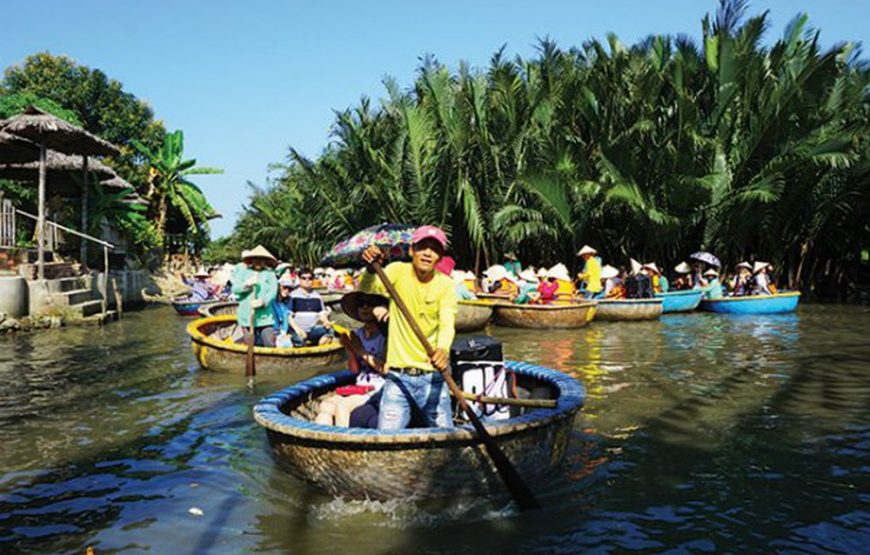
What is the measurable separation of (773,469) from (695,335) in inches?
337

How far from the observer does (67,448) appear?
6.13 metres

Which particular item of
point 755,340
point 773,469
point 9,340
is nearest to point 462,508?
point 773,469

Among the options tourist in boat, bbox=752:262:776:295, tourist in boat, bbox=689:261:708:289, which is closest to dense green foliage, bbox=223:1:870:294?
tourist in boat, bbox=689:261:708:289

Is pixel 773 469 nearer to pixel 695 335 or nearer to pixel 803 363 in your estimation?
pixel 803 363

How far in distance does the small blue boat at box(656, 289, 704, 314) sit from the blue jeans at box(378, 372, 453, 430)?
44.5 feet

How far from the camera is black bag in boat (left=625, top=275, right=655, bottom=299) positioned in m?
16.0

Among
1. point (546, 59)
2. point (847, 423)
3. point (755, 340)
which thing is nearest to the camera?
point (847, 423)

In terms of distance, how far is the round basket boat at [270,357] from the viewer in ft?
29.7

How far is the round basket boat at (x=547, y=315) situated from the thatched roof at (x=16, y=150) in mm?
13399

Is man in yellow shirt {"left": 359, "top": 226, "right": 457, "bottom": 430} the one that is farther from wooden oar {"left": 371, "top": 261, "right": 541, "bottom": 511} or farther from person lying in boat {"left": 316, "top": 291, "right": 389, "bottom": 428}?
person lying in boat {"left": 316, "top": 291, "right": 389, "bottom": 428}

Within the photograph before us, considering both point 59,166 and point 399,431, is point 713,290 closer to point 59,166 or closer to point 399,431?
point 399,431

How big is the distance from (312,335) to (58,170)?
1617 cm

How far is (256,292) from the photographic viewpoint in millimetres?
9094

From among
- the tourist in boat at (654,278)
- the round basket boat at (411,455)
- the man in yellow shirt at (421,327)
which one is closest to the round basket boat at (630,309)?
the tourist in boat at (654,278)
